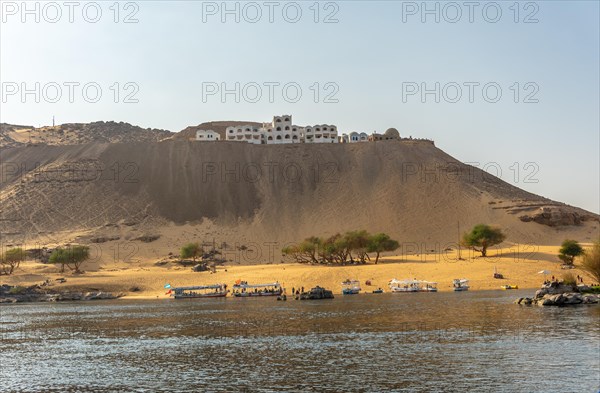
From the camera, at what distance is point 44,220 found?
12700 centimetres

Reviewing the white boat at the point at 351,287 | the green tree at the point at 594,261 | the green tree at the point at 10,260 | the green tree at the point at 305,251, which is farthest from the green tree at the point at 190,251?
the green tree at the point at 594,261

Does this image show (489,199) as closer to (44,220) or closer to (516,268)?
(516,268)

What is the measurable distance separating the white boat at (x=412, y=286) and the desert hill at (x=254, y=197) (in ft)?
107

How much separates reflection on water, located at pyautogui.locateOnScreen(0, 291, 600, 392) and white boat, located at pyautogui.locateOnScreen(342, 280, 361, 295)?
16717 mm

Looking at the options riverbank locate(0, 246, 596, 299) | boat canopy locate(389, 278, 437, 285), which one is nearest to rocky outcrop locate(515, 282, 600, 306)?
riverbank locate(0, 246, 596, 299)

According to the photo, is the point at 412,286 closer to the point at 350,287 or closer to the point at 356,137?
the point at 350,287

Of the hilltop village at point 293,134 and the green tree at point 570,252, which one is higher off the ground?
the hilltop village at point 293,134

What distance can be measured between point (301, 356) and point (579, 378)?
13.4m

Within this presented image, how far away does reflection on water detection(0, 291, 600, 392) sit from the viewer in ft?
93.2

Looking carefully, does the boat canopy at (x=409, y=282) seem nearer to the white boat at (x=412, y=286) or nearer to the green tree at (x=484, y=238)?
the white boat at (x=412, y=286)

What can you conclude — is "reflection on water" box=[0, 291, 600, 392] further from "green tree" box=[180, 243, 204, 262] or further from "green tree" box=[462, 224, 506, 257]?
"green tree" box=[180, 243, 204, 262]

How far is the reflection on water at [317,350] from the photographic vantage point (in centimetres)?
2841

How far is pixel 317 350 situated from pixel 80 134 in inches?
6446

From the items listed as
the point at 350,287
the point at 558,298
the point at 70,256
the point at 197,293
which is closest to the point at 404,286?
the point at 350,287
